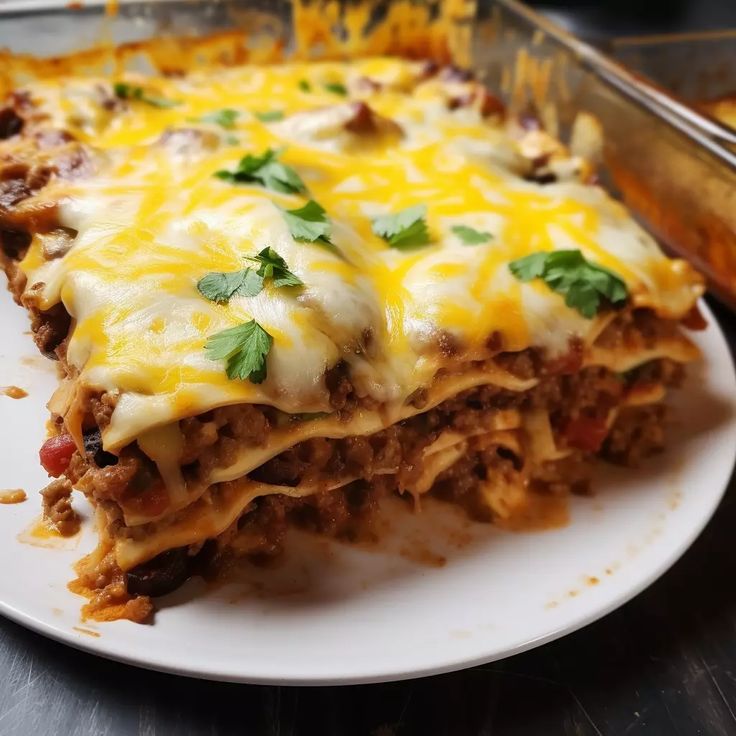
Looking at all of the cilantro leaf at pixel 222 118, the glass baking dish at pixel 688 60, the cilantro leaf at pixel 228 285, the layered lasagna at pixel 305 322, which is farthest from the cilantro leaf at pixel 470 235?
the glass baking dish at pixel 688 60

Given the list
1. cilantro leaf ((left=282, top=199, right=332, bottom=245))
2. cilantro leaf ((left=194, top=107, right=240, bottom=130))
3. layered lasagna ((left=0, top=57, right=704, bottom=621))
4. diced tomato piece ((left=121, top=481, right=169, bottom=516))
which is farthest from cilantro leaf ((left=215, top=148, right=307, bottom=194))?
diced tomato piece ((left=121, top=481, right=169, bottom=516))

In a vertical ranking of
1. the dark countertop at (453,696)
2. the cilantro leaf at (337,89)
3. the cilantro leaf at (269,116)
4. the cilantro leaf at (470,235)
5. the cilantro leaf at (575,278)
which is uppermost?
the cilantro leaf at (269,116)

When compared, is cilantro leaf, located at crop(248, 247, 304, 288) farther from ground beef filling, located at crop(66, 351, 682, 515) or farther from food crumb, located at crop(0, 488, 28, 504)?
food crumb, located at crop(0, 488, 28, 504)

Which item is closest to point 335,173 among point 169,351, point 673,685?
point 169,351

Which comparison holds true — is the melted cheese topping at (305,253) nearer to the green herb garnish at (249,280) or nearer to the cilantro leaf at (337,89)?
the green herb garnish at (249,280)

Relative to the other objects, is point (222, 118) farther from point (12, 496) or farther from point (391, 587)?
point (391, 587)

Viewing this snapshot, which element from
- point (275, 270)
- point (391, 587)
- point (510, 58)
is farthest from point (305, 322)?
point (510, 58)

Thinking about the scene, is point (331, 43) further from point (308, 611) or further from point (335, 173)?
point (308, 611)
